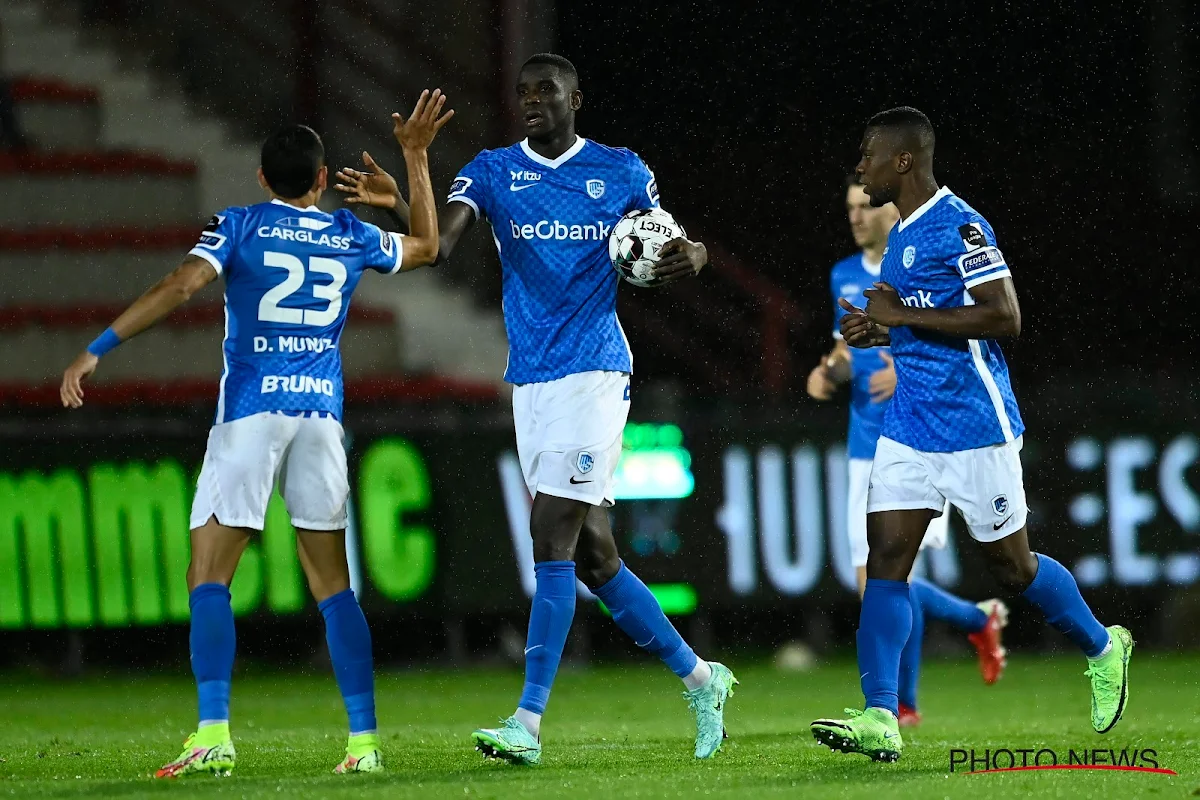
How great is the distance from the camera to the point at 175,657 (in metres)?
9.51

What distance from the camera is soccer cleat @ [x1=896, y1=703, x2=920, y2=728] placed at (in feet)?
21.5

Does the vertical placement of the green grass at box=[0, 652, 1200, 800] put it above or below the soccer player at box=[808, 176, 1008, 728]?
below

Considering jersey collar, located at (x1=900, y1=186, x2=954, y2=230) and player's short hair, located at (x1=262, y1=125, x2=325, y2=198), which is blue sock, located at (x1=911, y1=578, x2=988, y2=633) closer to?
jersey collar, located at (x1=900, y1=186, x2=954, y2=230)

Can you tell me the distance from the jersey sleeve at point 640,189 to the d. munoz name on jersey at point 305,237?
0.92 metres

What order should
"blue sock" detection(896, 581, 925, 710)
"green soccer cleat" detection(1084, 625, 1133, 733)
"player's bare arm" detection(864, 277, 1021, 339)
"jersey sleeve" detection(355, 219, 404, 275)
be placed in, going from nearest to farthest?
"player's bare arm" detection(864, 277, 1021, 339), "jersey sleeve" detection(355, 219, 404, 275), "green soccer cleat" detection(1084, 625, 1133, 733), "blue sock" detection(896, 581, 925, 710)

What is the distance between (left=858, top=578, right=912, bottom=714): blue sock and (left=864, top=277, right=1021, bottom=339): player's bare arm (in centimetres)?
73

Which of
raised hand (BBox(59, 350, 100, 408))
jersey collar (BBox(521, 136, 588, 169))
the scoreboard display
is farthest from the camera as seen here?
the scoreboard display

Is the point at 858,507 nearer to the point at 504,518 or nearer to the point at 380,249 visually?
the point at 380,249

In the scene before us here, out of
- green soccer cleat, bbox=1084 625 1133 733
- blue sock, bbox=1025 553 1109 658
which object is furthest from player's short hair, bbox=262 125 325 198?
green soccer cleat, bbox=1084 625 1133 733

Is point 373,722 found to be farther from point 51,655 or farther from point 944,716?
point 51,655

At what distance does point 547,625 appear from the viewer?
5102 mm

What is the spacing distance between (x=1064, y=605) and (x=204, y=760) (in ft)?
8.18

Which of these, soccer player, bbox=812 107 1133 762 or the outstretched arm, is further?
the outstretched arm

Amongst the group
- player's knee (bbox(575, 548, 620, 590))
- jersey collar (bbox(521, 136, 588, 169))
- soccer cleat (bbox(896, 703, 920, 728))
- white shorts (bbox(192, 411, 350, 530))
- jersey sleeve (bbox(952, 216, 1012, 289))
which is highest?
jersey collar (bbox(521, 136, 588, 169))
